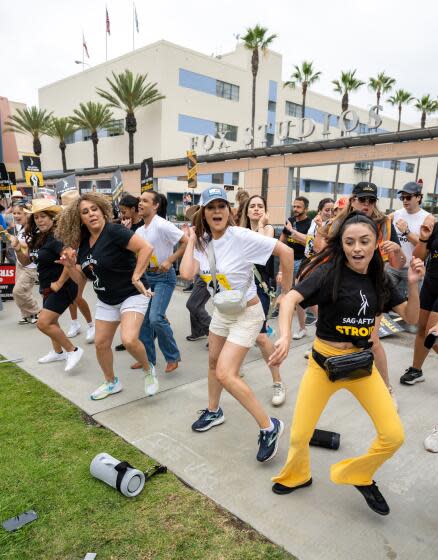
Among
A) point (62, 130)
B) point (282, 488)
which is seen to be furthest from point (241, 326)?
point (62, 130)

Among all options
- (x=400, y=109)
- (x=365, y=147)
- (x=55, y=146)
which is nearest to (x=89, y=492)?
(x=365, y=147)

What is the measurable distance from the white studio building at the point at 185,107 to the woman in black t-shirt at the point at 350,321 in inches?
1014

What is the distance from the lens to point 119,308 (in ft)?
12.8

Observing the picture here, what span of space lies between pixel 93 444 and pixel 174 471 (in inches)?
29.4

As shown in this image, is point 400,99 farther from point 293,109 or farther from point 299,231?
point 299,231

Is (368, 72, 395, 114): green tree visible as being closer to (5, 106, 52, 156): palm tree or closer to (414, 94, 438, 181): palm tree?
(414, 94, 438, 181): palm tree

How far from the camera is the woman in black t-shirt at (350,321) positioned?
234cm

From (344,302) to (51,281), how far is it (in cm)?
360

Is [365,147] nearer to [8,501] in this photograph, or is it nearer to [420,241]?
[420,241]

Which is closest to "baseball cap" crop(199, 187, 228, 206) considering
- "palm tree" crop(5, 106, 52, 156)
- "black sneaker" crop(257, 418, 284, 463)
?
"black sneaker" crop(257, 418, 284, 463)

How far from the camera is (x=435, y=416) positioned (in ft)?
12.0

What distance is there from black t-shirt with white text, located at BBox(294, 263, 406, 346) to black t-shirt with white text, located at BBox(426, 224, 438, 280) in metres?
1.67

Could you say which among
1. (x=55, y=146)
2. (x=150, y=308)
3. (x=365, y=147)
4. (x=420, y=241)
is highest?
(x=55, y=146)

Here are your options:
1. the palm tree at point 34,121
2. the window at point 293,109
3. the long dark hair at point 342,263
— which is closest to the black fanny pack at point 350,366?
the long dark hair at point 342,263
